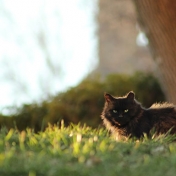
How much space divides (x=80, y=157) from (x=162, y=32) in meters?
4.32

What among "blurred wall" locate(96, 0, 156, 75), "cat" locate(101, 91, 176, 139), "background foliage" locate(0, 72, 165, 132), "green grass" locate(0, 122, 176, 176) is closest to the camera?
"green grass" locate(0, 122, 176, 176)

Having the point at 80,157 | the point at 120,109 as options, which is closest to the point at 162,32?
the point at 120,109

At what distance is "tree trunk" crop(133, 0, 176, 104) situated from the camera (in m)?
7.79

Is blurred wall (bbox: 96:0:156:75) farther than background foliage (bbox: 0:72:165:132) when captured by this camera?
Yes

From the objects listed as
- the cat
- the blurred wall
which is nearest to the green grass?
the cat

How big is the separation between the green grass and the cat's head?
40.6 inches

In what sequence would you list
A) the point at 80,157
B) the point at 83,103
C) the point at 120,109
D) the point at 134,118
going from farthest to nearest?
the point at 83,103
the point at 120,109
the point at 134,118
the point at 80,157

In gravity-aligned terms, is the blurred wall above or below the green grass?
above

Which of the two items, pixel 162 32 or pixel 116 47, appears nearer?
pixel 162 32

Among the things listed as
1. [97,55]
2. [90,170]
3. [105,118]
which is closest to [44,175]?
[90,170]

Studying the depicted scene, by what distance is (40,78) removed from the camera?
14195 millimetres

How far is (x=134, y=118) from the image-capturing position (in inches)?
235

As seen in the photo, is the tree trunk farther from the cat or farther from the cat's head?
the cat's head

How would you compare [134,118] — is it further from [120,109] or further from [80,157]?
[80,157]
